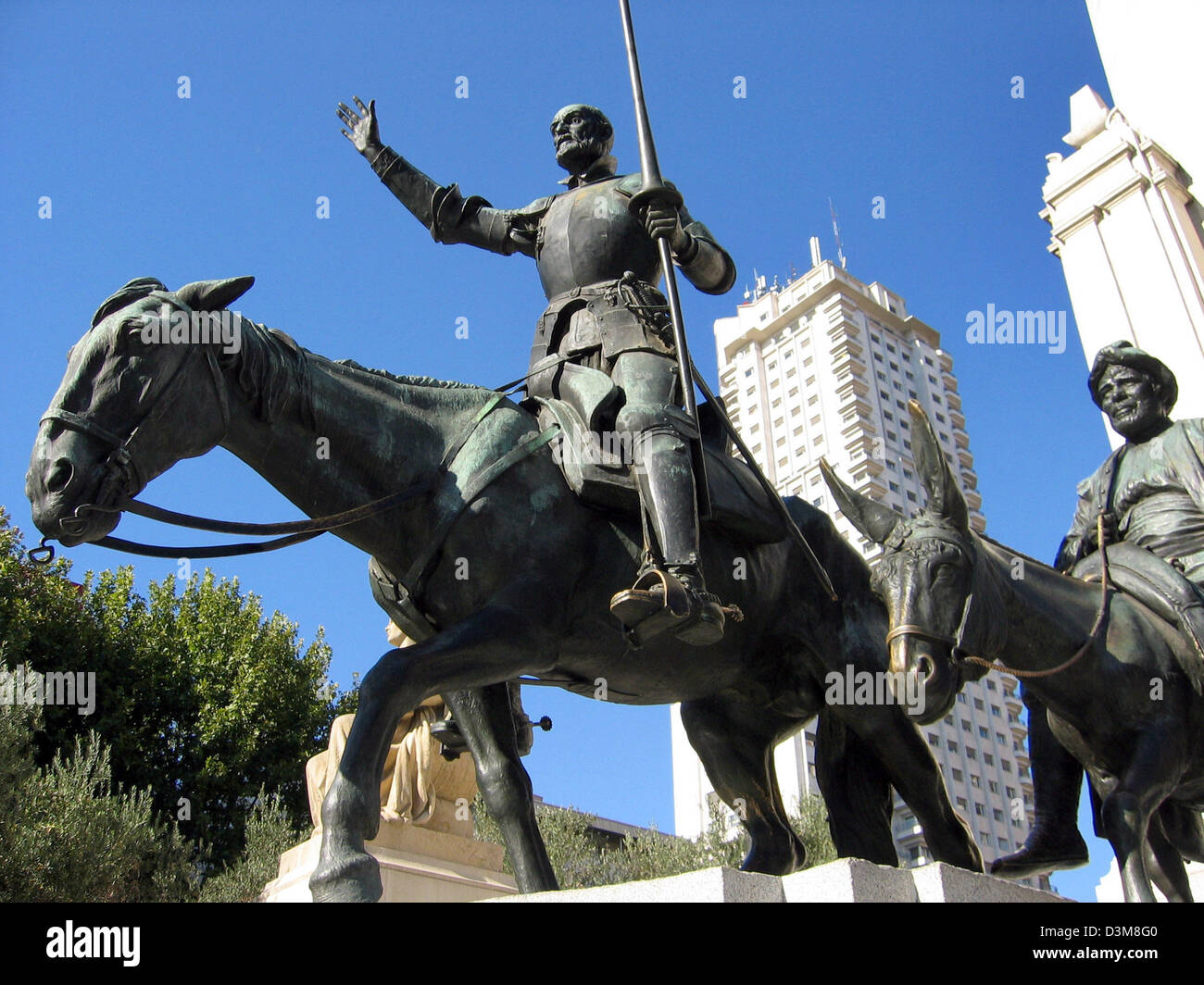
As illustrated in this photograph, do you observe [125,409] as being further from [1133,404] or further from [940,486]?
[1133,404]

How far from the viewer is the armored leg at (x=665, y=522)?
17.0 ft

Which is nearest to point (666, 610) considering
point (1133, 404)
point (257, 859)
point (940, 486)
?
point (940, 486)

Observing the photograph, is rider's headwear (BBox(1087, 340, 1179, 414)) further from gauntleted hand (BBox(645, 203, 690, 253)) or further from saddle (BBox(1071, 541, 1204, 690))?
gauntleted hand (BBox(645, 203, 690, 253))

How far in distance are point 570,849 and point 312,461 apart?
985 inches

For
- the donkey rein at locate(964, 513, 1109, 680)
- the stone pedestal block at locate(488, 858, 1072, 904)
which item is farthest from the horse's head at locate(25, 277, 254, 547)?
the donkey rein at locate(964, 513, 1109, 680)

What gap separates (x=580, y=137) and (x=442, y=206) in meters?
0.98

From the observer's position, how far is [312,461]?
5555 millimetres

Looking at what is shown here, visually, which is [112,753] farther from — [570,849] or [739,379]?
[739,379]

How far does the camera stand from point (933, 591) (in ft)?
19.5

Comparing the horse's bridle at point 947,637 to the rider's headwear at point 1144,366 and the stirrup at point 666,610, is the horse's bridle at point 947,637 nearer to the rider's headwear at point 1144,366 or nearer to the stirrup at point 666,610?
the stirrup at point 666,610

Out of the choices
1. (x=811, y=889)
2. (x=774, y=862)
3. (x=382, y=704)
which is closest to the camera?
(x=811, y=889)

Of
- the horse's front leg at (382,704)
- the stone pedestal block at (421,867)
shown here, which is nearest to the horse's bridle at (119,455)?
the horse's front leg at (382,704)

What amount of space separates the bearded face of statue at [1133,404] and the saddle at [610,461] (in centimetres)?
282

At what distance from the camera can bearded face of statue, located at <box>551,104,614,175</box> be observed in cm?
720
